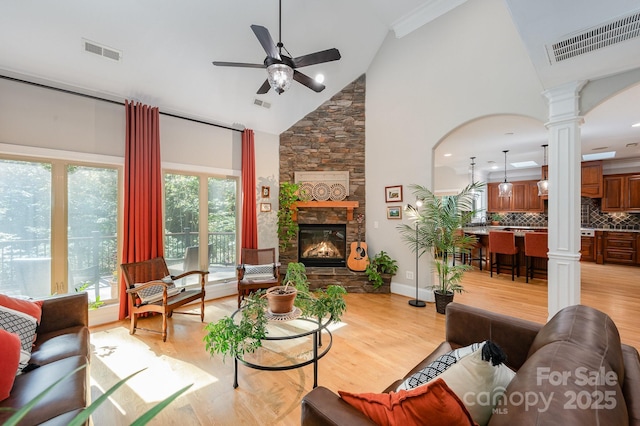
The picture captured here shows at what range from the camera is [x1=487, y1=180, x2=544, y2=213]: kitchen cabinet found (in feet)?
25.8

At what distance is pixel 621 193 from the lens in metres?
6.67

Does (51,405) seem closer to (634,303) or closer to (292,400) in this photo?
(292,400)

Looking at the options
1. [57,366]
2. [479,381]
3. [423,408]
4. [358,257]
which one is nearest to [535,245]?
[358,257]

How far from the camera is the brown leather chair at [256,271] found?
3.88 m

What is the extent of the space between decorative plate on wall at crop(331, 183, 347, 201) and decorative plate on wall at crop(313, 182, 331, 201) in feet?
0.28

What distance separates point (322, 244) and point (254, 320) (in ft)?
10.4

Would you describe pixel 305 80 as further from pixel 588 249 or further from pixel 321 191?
pixel 588 249

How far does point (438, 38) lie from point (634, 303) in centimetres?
485

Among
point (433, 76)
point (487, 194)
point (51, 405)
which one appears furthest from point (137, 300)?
point (487, 194)

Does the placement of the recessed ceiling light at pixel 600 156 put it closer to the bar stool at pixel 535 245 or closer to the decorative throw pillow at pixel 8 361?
the bar stool at pixel 535 245

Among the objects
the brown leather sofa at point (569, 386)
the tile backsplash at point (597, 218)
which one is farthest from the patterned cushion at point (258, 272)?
the tile backsplash at point (597, 218)

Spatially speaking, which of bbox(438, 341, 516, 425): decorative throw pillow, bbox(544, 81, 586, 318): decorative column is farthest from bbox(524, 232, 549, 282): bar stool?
bbox(438, 341, 516, 425): decorative throw pillow

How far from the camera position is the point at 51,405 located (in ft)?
4.45

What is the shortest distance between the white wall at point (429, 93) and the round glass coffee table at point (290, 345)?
2350 millimetres
